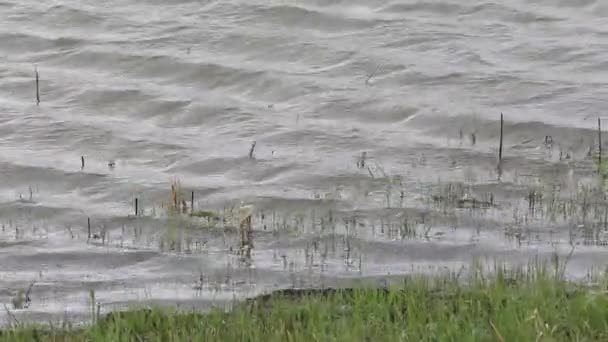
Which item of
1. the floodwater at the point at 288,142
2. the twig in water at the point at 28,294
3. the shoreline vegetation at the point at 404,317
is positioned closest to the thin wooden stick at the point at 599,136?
the floodwater at the point at 288,142

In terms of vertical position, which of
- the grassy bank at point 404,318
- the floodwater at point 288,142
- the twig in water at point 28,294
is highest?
the floodwater at point 288,142

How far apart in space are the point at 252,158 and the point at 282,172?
12.9 inches

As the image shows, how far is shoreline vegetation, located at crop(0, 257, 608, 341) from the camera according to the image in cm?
454

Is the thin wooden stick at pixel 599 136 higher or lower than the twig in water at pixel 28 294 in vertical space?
higher

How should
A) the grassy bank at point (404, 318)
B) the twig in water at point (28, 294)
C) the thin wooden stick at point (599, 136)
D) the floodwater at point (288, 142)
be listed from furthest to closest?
the thin wooden stick at point (599, 136) < the floodwater at point (288, 142) < the twig in water at point (28, 294) < the grassy bank at point (404, 318)

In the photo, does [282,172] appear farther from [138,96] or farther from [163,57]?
[163,57]

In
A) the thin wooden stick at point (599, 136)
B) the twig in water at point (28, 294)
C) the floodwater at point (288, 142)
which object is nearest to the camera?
the twig in water at point (28, 294)

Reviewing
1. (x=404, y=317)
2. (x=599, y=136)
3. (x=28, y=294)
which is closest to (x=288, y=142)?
(x=599, y=136)

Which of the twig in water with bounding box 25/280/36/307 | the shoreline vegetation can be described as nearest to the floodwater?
the twig in water with bounding box 25/280/36/307

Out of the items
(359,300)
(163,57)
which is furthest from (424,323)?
(163,57)

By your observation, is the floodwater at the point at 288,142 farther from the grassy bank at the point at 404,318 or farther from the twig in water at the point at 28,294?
the grassy bank at the point at 404,318

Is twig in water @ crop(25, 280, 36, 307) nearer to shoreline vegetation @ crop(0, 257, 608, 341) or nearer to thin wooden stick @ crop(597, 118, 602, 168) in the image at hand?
shoreline vegetation @ crop(0, 257, 608, 341)

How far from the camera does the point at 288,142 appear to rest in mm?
8594

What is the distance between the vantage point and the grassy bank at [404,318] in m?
4.54
